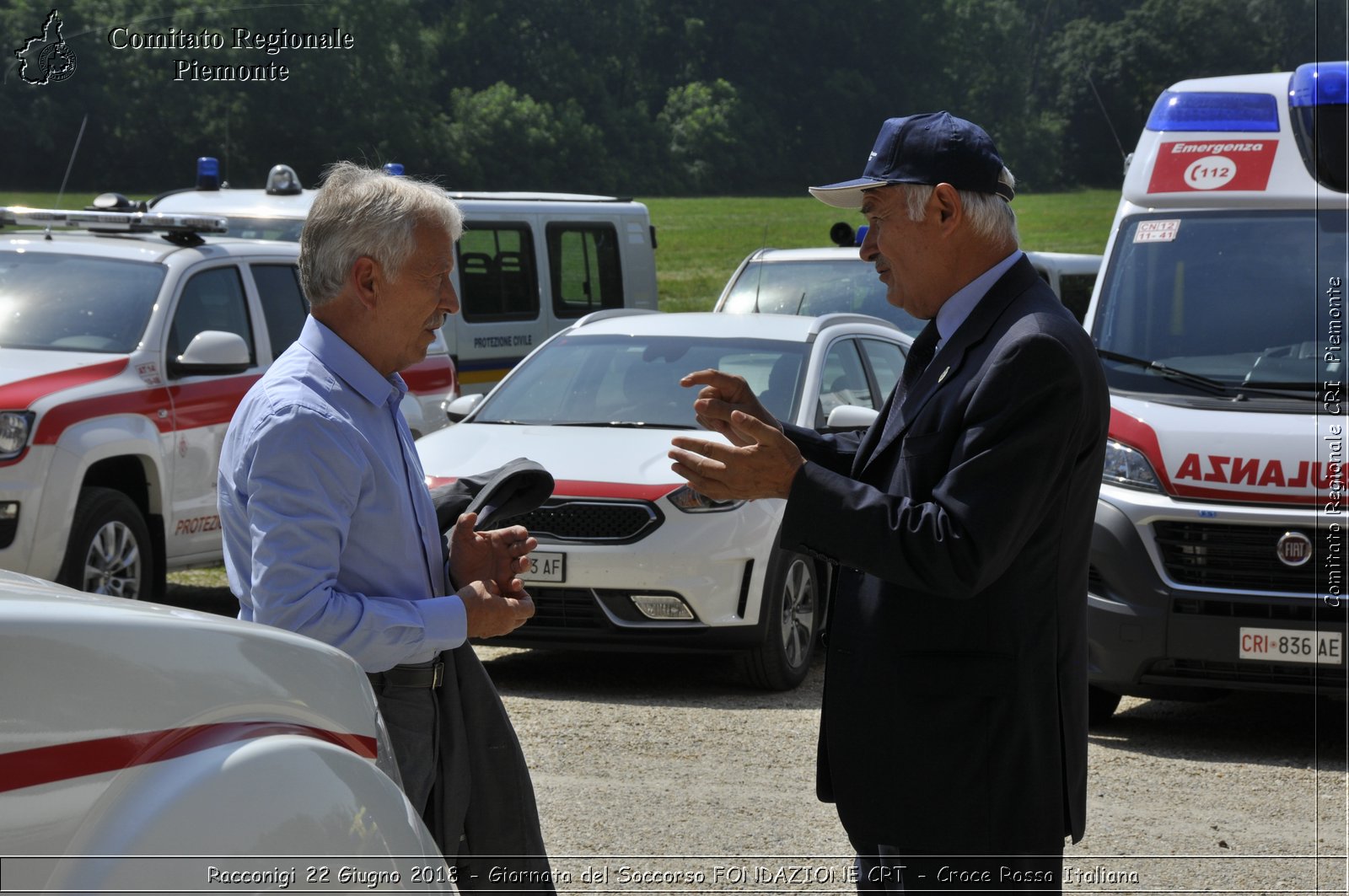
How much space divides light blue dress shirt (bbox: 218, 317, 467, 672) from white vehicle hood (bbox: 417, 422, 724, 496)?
4651 millimetres

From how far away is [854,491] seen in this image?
2621 millimetres

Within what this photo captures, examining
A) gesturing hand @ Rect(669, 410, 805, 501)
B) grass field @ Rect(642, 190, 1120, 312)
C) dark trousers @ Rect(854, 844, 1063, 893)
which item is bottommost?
grass field @ Rect(642, 190, 1120, 312)

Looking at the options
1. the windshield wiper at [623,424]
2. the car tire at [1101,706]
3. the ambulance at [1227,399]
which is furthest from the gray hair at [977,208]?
the windshield wiper at [623,424]

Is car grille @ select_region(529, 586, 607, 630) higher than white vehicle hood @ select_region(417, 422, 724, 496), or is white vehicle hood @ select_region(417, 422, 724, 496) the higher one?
white vehicle hood @ select_region(417, 422, 724, 496)

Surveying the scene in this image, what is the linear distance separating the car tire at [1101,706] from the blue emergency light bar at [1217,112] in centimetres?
274

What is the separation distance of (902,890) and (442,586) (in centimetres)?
99

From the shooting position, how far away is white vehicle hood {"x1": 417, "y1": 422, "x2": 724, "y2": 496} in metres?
7.61

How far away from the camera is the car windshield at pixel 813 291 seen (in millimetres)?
13148

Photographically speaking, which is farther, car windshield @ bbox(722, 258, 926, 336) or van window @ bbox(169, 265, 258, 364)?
car windshield @ bbox(722, 258, 926, 336)

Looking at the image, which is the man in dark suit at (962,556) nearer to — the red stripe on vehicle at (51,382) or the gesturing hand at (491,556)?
the gesturing hand at (491,556)

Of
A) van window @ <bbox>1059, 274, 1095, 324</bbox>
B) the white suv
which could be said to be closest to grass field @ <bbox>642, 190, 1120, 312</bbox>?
van window @ <bbox>1059, 274, 1095, 324</bbox>

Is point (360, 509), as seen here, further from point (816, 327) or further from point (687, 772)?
point (816, 327)

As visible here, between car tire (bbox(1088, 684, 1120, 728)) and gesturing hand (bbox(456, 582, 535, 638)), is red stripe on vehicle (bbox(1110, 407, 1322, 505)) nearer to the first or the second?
car tire (bbox(1088, 684, 1120, 728))

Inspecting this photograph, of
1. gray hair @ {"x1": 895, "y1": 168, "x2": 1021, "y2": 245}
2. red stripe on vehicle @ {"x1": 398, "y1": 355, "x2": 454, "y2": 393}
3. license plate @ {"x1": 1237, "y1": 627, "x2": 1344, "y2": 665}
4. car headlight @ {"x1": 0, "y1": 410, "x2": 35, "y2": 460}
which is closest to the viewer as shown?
gray hair @ {"x1": 895, "y1": 168, "x2": 1021, "y2": 245}
